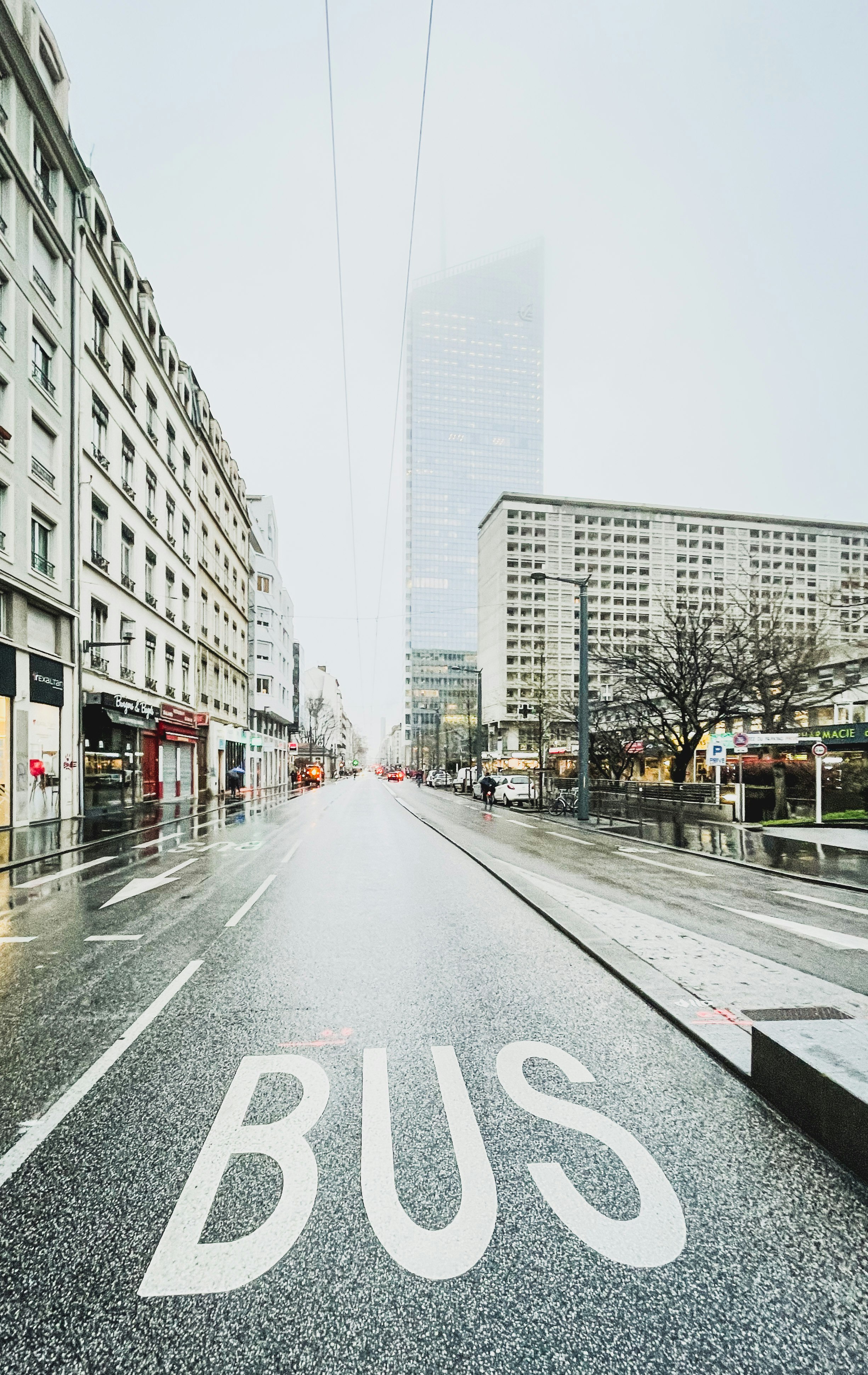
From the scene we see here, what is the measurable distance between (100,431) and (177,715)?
14188 mm

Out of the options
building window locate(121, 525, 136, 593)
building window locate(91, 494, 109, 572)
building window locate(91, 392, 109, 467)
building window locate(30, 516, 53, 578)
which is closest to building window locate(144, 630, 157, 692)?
building window locate(121, 525, 136, 593)

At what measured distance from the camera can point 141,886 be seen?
1103cm

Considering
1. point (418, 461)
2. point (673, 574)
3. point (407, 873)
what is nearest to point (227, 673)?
point (407, 873)

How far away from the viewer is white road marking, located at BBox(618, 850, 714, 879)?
508 inches

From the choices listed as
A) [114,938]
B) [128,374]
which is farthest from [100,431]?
[114,938]

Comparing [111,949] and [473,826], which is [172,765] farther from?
[111,949]

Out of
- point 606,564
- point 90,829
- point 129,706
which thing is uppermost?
point 606,564

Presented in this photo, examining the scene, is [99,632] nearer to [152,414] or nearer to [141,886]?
[152,414]

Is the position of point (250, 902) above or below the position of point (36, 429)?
below

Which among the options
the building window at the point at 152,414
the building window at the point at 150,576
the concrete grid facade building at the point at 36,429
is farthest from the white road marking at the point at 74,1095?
the building window at the point at 152,414

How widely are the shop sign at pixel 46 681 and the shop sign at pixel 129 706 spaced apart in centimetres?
233

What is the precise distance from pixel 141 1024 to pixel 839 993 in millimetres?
5735

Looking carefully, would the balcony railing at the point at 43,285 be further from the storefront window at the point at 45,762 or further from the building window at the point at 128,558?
the storefront window at the point at 45,762

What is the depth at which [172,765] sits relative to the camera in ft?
116
